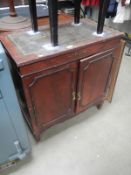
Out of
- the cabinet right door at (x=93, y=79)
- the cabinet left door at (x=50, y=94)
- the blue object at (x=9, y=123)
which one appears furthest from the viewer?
the cabinet right door at (x=93, y=79)

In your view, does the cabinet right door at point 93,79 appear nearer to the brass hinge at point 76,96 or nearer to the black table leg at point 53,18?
the brass hinge at point 76,96

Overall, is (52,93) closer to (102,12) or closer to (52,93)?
(52,93)

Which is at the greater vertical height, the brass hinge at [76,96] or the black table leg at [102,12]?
the black table leg at [102,12]

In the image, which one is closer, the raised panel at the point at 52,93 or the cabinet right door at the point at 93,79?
→ the raised panel at the point at 52,93

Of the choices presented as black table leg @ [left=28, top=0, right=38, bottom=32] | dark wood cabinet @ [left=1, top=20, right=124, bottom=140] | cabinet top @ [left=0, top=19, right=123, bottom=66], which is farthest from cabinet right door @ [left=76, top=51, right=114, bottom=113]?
black table leg @ [left=28, top=0, right=38, bottom=32]

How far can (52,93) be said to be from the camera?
107 cm

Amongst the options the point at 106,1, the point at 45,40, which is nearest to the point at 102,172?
the point at 45,40

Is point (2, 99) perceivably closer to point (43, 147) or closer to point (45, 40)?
point (45, 40)

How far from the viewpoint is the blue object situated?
720 mm

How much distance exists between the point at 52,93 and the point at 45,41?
0.34 meters

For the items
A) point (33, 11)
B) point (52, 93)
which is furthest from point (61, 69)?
point (33, 11)

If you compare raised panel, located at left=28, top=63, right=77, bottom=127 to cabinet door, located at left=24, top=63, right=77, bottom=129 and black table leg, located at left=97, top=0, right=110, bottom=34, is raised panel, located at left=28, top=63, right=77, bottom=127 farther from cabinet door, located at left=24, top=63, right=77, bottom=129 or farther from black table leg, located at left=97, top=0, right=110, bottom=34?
black table leg, located at left=97, top=0, right=110, bottom=34

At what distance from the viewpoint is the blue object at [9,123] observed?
720 millimetres

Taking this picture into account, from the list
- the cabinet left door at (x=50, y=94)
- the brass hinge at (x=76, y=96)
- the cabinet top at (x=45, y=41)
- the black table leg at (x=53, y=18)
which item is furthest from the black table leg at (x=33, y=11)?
the brass hinge at (x=76, y=96)
